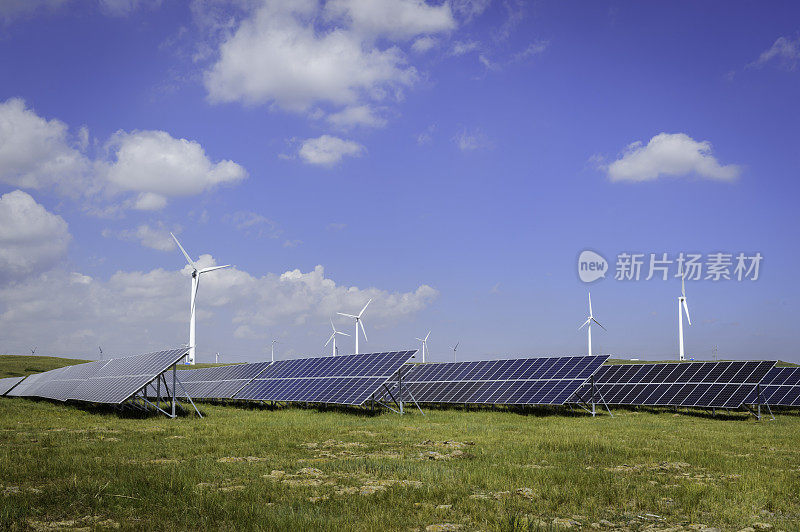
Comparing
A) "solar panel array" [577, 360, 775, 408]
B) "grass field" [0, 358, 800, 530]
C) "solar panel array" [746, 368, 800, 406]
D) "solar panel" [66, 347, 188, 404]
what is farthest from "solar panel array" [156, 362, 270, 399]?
"solar panel array" [746, 368, 800, 406]

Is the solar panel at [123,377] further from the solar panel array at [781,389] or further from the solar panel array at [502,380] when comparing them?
the solar panel array at [781,389]

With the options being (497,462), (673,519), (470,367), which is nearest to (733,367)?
(470,367)

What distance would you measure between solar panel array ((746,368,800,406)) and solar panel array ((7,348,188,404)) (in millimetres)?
39679

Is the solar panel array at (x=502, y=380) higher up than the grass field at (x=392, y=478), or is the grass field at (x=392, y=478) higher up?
the solar panel array at (x=502, y=380)

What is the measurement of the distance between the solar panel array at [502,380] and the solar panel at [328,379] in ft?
9.64

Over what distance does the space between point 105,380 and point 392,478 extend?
1367 inches

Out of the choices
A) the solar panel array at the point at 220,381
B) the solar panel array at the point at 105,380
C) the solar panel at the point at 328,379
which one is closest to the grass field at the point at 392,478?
the solar panel array at the point at 105,380

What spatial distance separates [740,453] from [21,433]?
28.9 metres

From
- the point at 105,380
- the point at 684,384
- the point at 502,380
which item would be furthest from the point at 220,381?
the point at 684,384

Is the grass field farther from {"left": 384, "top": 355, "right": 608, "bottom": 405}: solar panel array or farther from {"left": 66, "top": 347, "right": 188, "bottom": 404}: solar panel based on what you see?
{"left": 384, "top": 355, "right": 608, "bottom": 405}: solar panel array

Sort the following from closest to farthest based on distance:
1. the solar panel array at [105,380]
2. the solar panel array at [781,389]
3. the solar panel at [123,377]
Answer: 1. the solar panel at [123,377]
2. the solar panel array at [105,380]
3. the solar panel array at [781,389]

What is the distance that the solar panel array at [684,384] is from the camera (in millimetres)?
42062

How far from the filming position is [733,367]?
45.6 metres

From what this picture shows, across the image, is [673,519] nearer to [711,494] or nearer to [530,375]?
[711,494]
